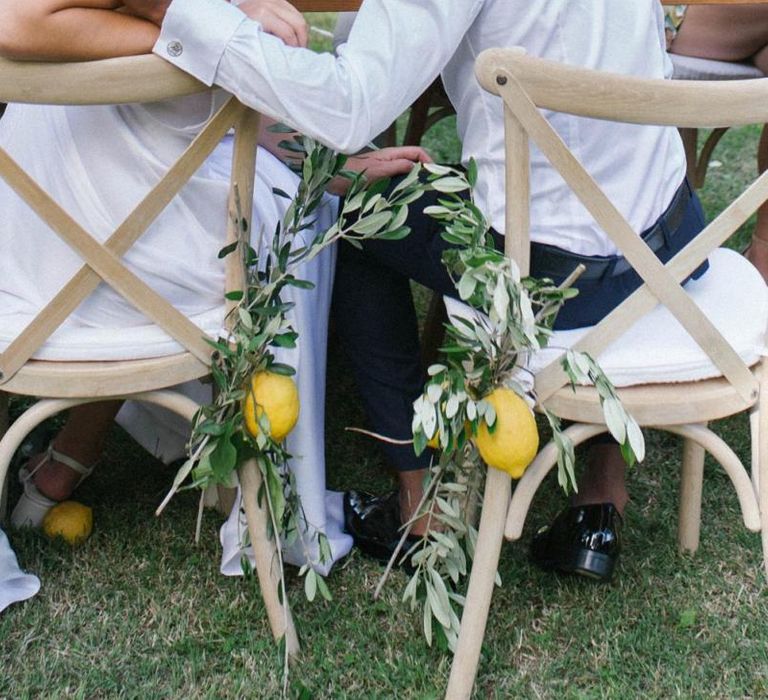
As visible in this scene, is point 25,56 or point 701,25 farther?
point 701,25

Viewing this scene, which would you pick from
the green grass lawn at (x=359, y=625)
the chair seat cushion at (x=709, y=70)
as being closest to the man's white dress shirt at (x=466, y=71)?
the green grass lawn at (x=359, y=625)

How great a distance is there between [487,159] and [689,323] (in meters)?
0.40

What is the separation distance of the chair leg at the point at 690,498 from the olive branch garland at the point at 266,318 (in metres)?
0.84

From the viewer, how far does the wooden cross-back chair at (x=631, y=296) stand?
4.71 ft

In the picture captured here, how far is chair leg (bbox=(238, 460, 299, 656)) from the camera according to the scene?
1833 mm

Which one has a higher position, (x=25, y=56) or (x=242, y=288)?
(x=25, y=56)

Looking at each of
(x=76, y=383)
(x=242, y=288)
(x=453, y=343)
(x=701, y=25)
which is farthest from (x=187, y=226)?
(x=701, y=25)

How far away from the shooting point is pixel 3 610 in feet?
6.79

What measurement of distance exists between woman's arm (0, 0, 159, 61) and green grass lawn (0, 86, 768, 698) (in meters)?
1.04

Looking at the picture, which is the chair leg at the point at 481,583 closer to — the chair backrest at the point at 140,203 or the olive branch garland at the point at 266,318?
the olive branch garland at the point at 266,318

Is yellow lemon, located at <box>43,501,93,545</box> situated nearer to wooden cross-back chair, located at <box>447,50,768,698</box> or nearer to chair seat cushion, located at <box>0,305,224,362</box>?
chair seat cushion, located at <box>0,305,224,362</box>

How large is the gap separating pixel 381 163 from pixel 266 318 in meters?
0.37

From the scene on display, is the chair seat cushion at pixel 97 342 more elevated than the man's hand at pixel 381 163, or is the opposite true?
the man's hand at pixel 381 163

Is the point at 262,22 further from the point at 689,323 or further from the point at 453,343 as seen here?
the point at 689,323
